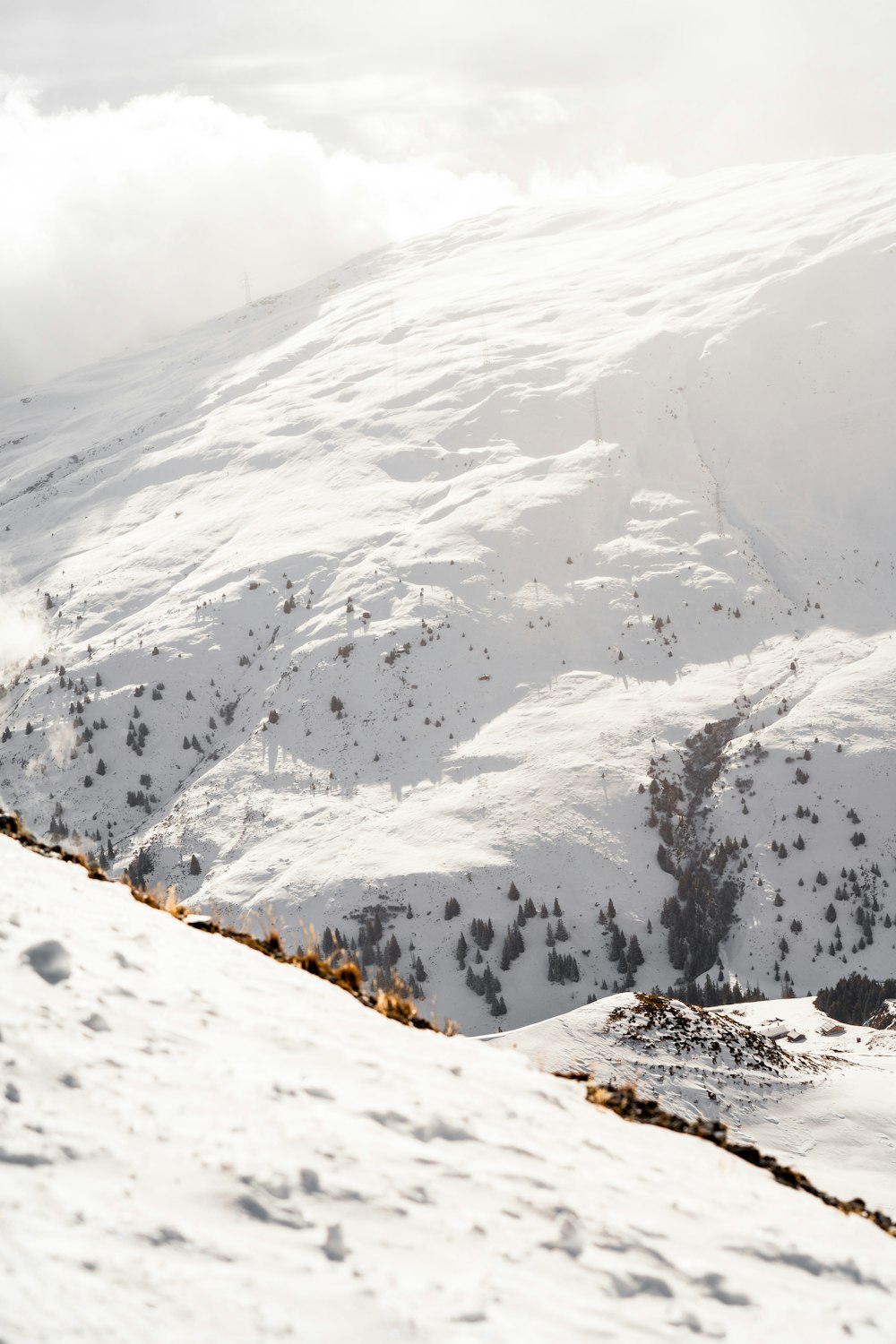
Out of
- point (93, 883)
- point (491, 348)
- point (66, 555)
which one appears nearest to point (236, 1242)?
point (93, 883)

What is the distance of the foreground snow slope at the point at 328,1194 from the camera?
5.32m

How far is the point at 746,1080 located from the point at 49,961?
19.0 m

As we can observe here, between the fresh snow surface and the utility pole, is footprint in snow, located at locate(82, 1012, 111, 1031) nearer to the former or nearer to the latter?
the fresh snow surface

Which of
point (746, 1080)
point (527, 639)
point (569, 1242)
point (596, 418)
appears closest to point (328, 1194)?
point (569, 1242)

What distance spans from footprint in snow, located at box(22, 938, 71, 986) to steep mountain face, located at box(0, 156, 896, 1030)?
65.3 m

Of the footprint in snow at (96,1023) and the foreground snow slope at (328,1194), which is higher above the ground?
the footprint in snow at (96,1023)

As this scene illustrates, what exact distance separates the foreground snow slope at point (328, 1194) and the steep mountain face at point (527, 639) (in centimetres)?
6532

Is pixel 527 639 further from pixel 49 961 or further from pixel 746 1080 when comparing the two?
pixel 49 961

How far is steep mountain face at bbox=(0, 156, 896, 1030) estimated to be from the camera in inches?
3238

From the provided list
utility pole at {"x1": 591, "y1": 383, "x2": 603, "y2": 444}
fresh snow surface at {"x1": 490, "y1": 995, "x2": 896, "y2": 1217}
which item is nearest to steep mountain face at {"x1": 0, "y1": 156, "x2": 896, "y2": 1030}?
utility pole at {"x1": 591, "y1": 383, "x2": 603, "y2": 444}

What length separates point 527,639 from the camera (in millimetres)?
111375

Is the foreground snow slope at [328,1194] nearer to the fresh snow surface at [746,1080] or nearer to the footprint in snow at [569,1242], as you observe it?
the footprint in snow at [569,1242]

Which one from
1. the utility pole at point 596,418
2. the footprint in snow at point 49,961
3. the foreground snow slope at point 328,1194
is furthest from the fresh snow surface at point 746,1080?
the utility pole at point 596,418

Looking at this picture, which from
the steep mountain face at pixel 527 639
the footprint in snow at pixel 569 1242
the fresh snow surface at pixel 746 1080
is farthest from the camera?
the steep mountain face at pixel 527 639
